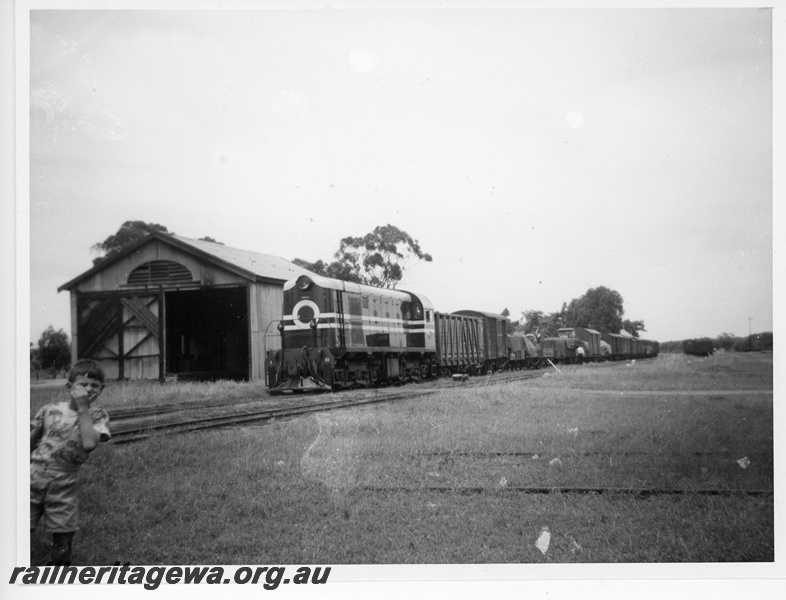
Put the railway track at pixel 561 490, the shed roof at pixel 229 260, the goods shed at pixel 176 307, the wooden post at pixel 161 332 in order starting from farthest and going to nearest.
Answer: the wooden post at pixel 161 332
the goods shed at pixel 176 307
the shed roof at pixel 229 260
the railway track at pixel 561 490

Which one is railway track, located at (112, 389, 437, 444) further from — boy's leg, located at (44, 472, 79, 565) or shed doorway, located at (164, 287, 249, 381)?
boy's leg, located at (44, 472, 79, 565)

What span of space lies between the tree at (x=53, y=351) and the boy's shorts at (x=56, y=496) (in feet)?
4.18

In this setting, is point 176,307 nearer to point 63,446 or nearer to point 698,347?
point 63,446

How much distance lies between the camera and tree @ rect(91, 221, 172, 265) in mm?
5625

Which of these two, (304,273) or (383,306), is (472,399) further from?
(304,273)

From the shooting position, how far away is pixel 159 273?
6.26m

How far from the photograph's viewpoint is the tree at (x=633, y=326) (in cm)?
620

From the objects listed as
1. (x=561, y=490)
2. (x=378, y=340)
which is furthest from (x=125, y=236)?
(x=561, y=490)

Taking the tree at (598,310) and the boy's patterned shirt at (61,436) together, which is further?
the tree at (598,310)

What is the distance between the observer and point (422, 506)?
4875mm

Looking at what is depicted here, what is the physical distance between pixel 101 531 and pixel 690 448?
500 centimetres

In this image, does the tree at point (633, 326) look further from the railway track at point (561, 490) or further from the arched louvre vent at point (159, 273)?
the arched louvre vent at point (159, 273)

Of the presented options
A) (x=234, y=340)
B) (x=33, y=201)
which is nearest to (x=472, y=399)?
(x=234, y=340)

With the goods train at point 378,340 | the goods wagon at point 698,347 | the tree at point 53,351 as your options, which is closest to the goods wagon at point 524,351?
the goods train at point 378,340
